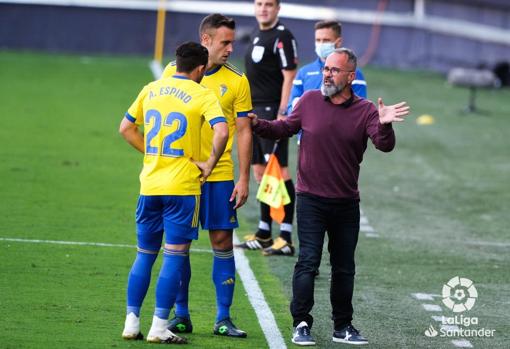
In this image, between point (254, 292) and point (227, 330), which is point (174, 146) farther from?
point (254, 292)

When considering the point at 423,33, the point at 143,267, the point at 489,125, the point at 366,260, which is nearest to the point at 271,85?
the point at 366,260

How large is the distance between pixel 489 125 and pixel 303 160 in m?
14.4

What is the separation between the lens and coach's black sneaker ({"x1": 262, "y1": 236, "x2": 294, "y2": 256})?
37.4 feet

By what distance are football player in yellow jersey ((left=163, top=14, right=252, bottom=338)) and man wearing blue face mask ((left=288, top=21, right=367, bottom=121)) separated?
190cm

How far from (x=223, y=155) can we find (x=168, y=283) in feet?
3.38

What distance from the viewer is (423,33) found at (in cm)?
3177

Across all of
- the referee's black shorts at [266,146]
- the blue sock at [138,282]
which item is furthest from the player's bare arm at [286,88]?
the blue sock at [138,282]

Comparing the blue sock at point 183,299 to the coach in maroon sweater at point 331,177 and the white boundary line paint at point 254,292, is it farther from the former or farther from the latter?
the coach in maroon sweater at point 331,177

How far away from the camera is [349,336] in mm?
8289

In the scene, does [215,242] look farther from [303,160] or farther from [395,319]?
[395,319]

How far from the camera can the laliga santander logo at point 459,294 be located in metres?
9.70

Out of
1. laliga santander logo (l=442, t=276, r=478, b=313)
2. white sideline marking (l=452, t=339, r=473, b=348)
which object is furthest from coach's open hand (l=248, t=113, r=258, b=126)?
laliga santander logo (l=442, t=276, r=478, b=313)

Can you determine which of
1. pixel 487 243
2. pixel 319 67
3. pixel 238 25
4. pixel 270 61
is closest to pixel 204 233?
pixel 270 61

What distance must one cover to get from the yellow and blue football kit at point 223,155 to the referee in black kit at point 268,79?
3.27 metres
